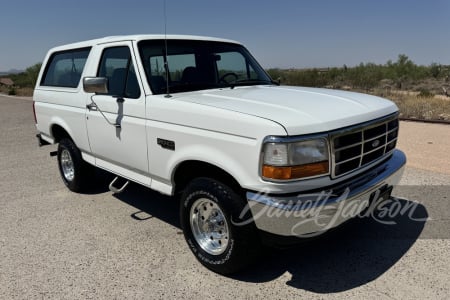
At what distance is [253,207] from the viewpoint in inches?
114

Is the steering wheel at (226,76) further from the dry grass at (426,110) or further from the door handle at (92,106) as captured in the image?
the dry grass at (426,110)

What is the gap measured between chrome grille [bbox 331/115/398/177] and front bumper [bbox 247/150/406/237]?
0.55 ft

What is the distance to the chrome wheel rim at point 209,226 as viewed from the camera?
3387 millimetres

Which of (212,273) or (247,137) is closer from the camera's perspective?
(247,137)

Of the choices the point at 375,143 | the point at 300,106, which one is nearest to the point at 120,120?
the point at 300,106

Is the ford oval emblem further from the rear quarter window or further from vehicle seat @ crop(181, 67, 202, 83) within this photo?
the rear quarter window

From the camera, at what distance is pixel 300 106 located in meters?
3.15

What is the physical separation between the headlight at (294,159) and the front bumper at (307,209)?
0.16 metres

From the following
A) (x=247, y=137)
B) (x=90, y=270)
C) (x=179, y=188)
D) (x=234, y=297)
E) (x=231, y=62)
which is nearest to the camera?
(x=247, y=137)

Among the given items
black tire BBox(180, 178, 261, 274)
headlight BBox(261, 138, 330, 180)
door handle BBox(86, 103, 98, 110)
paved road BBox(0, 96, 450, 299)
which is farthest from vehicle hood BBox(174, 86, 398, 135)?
door handle BBox(86, 103, 98, 110)

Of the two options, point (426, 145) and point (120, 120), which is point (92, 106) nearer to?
point (120, 120)

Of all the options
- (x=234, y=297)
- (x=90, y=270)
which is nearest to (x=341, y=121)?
(x=234, y=297)

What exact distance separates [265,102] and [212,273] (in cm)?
156

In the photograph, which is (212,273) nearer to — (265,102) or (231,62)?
(265,102)
